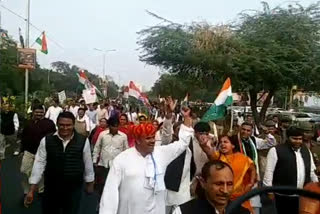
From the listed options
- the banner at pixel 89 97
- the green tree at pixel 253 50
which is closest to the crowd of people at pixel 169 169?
the banner at pixel 89 97

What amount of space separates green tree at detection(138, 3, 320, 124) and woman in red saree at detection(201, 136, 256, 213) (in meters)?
15.3

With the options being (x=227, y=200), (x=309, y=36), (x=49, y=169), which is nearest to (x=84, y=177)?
(x=49, y=169)

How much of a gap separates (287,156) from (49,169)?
2.62 m

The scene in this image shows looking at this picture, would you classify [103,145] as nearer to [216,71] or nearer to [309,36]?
[216,71]

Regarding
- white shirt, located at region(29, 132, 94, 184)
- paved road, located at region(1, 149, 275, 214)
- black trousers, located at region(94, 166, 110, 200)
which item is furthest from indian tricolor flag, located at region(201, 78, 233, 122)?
white shirt, located at region(29, 132, 94, 184)

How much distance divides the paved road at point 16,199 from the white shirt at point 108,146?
72cm

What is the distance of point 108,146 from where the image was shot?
Answer: 8.73m

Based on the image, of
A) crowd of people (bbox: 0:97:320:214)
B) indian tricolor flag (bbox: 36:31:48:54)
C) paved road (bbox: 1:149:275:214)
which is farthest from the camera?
indian tricolor flag (bbox: 36:31:48:54)

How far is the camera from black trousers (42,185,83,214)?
6.22 meters

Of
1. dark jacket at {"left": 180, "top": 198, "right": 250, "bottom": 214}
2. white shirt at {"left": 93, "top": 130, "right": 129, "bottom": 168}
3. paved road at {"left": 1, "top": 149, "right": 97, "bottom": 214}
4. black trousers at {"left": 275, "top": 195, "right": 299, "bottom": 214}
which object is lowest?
paved road at {"left": 1, "top": 149, "right": 97, "bottom": 214}

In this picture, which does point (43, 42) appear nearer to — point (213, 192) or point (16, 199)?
point (16, 199)

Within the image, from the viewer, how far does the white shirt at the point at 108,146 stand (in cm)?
868

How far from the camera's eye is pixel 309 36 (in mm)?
22203

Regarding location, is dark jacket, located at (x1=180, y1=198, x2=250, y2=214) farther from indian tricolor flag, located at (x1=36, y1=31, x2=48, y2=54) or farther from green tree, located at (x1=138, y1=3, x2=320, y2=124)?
indian tricolor flag, located at (x1=36, y1=31, x2=48, y2=54)
